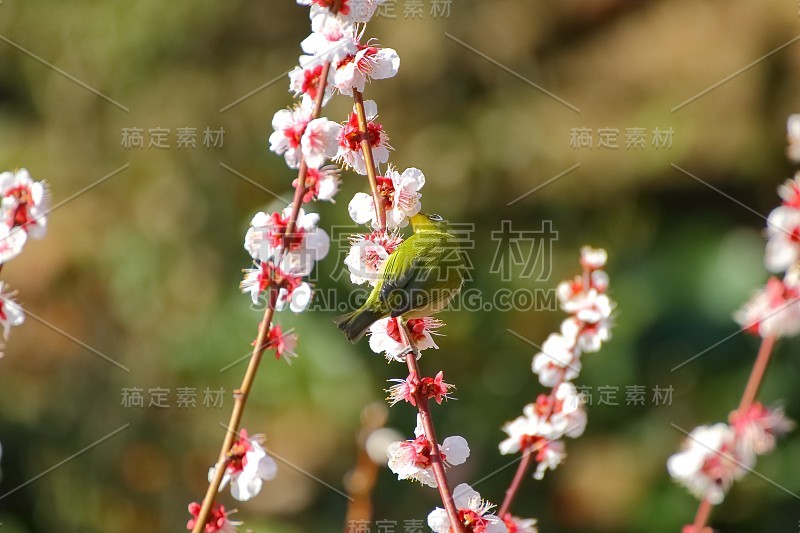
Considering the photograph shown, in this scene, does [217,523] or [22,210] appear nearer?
[217,523]

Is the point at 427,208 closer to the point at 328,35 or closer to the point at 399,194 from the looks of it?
the point at 399,194

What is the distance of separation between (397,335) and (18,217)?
63 cm

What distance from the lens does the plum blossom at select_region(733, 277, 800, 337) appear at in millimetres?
1329


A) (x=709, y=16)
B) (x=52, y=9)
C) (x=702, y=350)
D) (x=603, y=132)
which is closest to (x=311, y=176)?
(x=702, y=350)

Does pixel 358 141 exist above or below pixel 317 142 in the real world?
above

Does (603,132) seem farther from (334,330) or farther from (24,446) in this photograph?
(24,446)

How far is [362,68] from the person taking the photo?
1.31m

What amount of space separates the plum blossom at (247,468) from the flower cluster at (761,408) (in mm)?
754

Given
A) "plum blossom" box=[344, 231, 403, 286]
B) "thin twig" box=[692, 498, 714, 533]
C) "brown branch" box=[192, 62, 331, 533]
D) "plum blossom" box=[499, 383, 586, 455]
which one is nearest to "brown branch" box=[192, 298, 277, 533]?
"brown branch" box=[192, 62, 331, 533]

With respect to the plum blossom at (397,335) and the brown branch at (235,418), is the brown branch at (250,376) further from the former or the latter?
the plum blossom at (397,335)

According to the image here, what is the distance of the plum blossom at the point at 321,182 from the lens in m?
1.20

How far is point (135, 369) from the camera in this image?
414 cm

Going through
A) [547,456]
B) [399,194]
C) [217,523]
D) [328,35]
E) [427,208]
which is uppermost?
[427,208]

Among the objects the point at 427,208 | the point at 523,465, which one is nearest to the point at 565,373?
the point at 523,465
